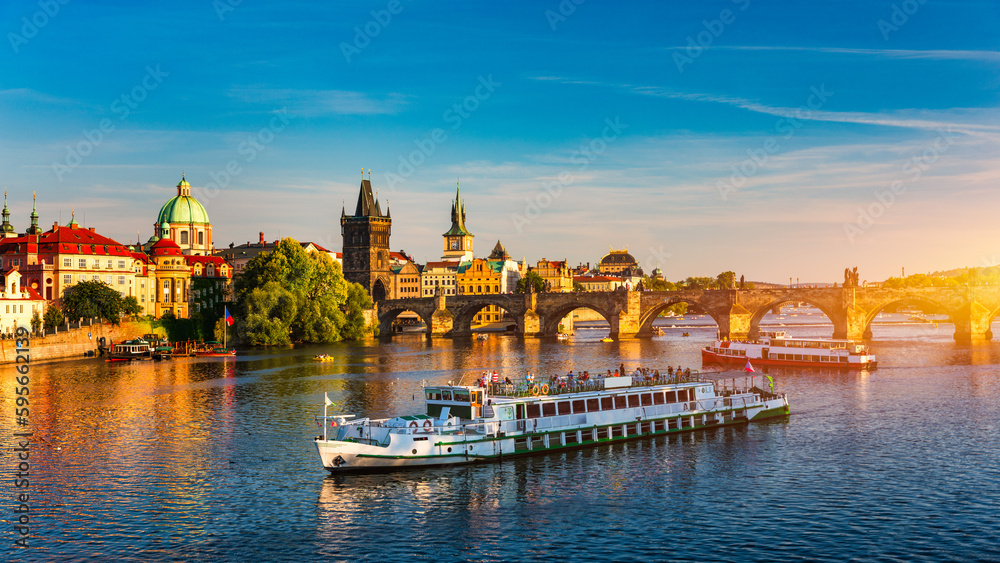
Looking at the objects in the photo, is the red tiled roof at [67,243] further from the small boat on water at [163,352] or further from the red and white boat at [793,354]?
the red and white boat at [793,354]

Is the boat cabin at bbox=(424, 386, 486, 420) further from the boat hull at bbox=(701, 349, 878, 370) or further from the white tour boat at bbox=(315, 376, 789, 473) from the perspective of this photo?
the boat hull at bbox=(701, 349, 878, 370)

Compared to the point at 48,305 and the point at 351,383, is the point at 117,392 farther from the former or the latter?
the point at 48,305

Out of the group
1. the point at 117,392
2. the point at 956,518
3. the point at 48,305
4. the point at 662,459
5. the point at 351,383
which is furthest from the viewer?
the point at 48,305

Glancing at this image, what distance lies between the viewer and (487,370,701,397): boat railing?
157 feet

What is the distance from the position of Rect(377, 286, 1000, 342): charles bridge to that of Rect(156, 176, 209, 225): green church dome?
1826 inches

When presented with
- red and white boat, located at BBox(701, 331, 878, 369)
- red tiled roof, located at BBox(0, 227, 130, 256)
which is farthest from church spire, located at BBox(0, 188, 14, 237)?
red and white boat, located at BBox(701, 331, 878, 369)

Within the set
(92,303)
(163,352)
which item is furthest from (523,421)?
(92,303)

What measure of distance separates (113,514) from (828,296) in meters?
115

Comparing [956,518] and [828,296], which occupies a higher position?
[828,296]

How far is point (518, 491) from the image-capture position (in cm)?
3891

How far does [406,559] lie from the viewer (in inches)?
1198

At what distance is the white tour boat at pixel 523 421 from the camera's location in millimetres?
42156

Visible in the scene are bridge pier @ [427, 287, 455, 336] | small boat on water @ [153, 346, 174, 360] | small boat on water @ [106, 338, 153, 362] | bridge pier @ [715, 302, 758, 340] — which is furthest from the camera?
bridge pier @ [427, 287, 455, 336]

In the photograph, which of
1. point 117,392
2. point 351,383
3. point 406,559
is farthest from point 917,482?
point 117,392
